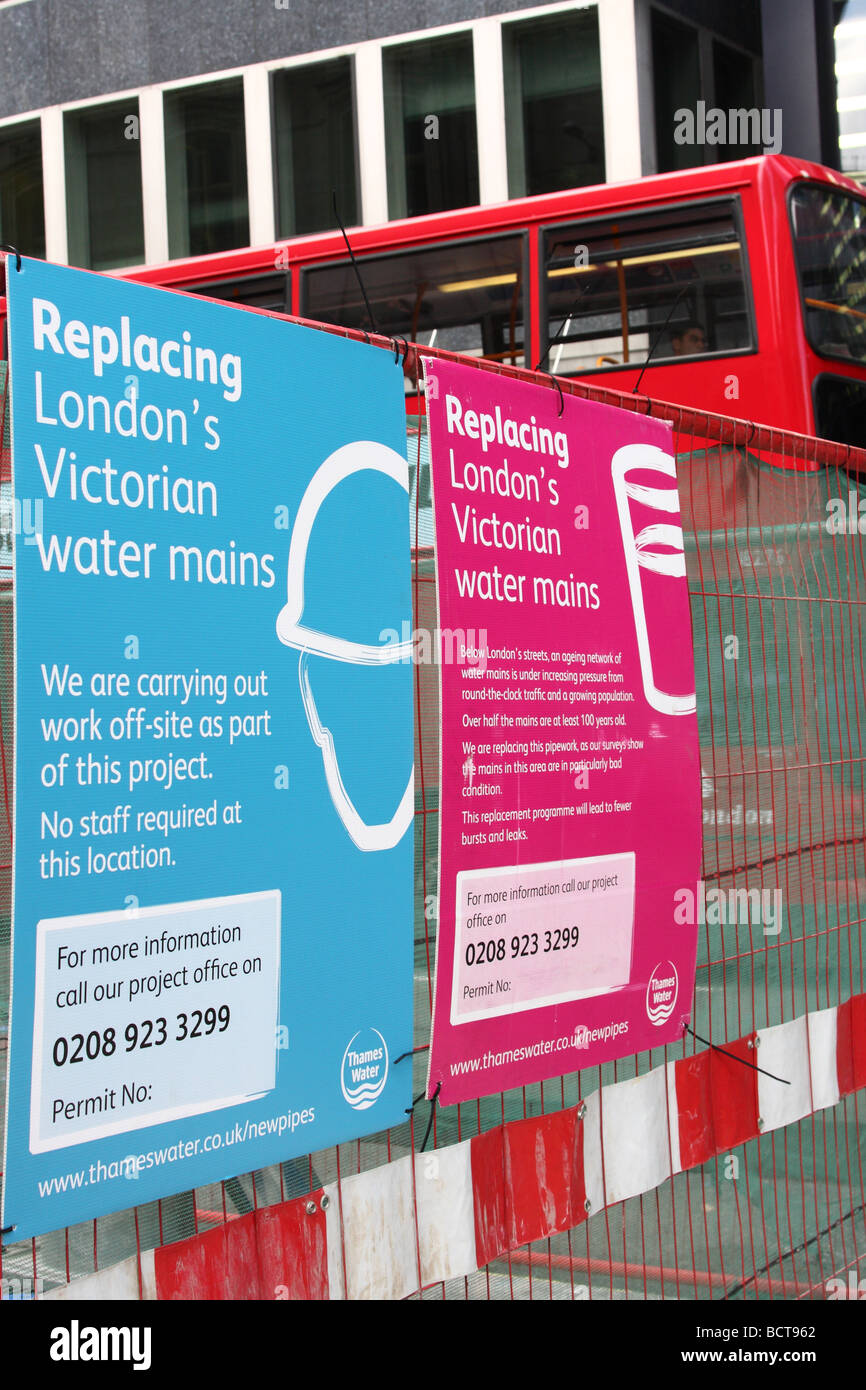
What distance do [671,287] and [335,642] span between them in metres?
6.48

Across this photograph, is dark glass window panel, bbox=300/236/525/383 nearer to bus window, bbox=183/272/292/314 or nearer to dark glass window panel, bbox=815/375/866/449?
bus window, bbox=183/272/292/314

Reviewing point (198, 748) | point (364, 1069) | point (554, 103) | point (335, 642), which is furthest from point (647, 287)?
point (554, 103)

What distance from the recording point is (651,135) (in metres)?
16.1

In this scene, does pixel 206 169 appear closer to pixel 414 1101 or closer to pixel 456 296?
pixel 456 296

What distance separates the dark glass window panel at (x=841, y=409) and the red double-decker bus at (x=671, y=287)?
1 centimetres

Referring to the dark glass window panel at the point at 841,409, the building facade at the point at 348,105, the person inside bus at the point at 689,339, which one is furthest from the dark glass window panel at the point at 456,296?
the building facade at the point at 348,105

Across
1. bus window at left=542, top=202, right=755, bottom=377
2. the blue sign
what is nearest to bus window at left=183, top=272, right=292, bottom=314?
bus window at left=542, top=202, right=755, bottom=377

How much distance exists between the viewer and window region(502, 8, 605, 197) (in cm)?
1644

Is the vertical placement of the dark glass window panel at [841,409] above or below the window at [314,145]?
below

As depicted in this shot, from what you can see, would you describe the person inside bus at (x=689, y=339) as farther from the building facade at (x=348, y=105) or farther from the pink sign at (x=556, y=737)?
the building facade at (x=348, y=105)

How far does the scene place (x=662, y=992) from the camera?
3295 millimetres

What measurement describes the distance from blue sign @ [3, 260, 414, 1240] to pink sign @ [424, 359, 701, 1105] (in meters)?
0.14

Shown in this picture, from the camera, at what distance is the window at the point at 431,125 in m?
17.2
